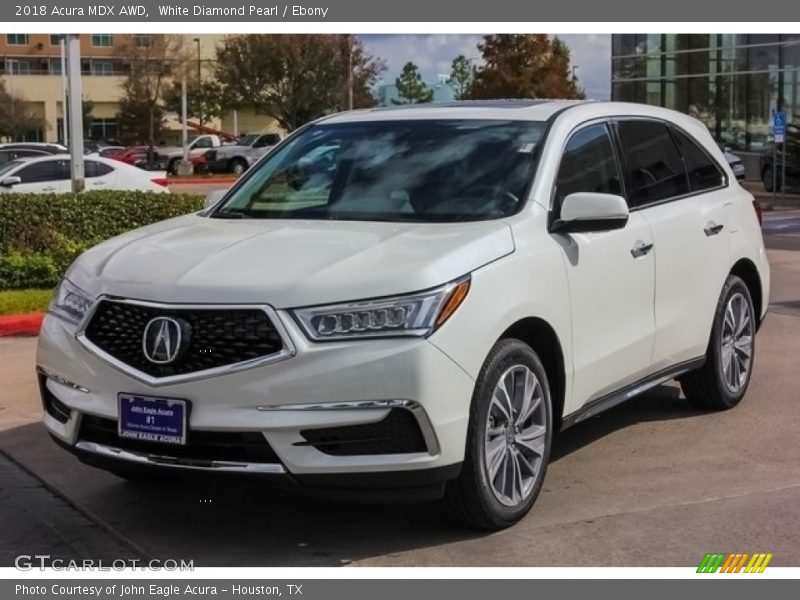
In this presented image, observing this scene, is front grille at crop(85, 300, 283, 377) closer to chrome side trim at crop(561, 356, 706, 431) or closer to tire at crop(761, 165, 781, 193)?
chrome side trim at crop(561, 356, 706, 431)

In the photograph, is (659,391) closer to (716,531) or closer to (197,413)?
(716,531)

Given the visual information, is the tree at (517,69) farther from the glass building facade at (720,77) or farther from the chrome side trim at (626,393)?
the chrome side trim at (626,393)

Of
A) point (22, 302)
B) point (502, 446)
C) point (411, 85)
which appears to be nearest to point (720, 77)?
point (411, 85)

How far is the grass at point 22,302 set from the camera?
34.9 feet

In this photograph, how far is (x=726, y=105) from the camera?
41031 millimetres

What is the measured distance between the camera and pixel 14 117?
2790 inches

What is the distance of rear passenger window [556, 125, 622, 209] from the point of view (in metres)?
5.61

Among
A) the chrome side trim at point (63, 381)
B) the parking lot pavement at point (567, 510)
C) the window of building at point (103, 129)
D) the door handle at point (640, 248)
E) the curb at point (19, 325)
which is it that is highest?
the window of building at point (103, 129)

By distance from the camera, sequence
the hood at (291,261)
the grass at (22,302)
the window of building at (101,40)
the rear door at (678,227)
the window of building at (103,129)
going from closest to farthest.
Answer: the hood at (291,261) → the rear door at (678,227) → the grass at (22,302) → the window of building at (101,40) → the window of building at (103,129)

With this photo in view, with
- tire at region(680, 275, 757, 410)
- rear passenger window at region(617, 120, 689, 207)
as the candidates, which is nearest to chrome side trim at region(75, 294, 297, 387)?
rear passenger window at region(617, 120, 689, 207)

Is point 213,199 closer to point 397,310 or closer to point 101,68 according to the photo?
point 397,310

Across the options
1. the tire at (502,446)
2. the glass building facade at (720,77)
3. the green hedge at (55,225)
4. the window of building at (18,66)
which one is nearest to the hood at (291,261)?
the tire at (502,446)

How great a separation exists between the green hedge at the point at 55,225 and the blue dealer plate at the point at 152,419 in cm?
786

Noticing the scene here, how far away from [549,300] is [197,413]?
1636mm
